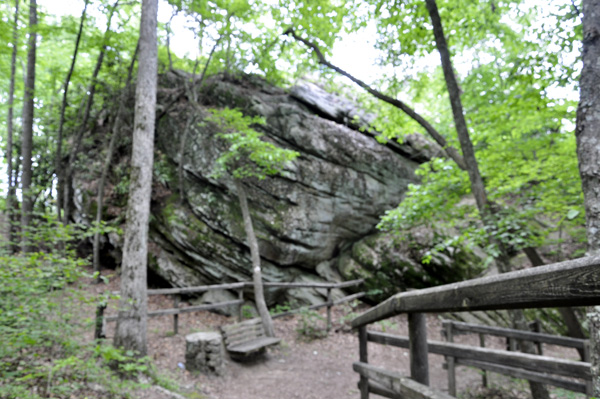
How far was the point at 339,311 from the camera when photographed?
11.0 m

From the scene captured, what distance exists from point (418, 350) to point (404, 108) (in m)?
5.00

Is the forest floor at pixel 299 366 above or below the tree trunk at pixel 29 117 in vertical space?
below

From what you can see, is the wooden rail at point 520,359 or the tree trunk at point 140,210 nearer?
the wooden rail at point 520,359

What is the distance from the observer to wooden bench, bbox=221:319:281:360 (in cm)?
692

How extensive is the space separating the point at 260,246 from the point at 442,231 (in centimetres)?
595

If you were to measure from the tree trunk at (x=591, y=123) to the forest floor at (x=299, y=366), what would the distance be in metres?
3.15

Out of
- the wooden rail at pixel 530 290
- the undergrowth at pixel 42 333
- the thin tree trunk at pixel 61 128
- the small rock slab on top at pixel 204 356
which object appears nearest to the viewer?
the wooden rail at pixel 530 290

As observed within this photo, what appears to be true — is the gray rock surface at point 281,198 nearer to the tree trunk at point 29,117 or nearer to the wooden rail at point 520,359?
the tree trunk at point 29,117

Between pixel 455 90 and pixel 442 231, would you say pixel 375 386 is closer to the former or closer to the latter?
pixel 455 90

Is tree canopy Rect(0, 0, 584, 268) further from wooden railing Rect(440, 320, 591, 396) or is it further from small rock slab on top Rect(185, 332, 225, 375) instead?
small rock slab on top Rect(185, 332, 225, 375)

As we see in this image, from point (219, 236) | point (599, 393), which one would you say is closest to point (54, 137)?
point (219, 236)

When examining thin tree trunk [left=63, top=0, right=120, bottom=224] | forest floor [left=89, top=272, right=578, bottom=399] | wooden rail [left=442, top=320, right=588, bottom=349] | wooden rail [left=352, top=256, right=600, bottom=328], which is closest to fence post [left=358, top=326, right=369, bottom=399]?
wooden rail [left=352, top=256, right=600, bottom=328]

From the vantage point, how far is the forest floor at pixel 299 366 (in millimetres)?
5698

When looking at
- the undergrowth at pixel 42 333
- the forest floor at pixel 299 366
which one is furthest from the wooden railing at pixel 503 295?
the forest floor at pixel 299 366
